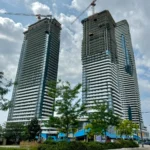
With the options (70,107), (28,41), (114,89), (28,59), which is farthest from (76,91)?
(28,41)

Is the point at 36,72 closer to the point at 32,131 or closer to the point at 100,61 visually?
the point at 100,61

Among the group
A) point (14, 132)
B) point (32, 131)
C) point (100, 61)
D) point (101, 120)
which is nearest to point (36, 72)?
point (100, 61)

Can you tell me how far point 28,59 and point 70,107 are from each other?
553 ft

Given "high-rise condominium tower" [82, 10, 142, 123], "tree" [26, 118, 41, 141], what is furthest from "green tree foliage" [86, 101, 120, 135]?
"high-rise condominium tower" [82, 10, 142, 123]

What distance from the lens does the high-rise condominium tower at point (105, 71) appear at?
152 meters

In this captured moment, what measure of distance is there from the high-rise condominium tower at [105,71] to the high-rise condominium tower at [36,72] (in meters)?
31.4

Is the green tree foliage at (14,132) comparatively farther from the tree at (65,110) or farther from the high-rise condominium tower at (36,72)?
the high-rise condominium tower at (36,72)

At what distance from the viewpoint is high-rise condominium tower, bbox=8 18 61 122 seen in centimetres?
15700

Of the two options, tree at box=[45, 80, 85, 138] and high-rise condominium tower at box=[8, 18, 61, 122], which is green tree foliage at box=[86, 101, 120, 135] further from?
high-rise condominium tower at box=[8, 18, 61, 122]

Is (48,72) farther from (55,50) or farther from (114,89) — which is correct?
(114,89)

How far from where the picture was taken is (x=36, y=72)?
575ft

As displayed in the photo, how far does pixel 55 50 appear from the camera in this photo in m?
193

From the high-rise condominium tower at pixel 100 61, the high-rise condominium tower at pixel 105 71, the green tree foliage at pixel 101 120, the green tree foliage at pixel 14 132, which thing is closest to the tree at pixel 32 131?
the green tree foliage at pixel 14 132

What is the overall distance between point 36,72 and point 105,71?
63.5m
